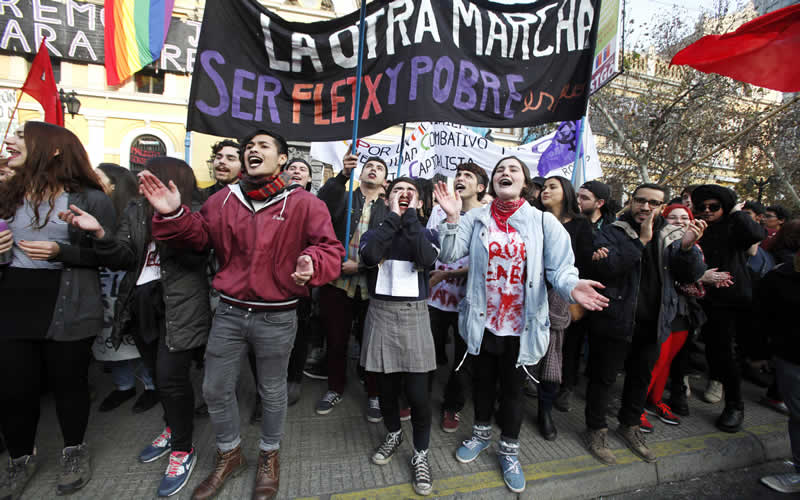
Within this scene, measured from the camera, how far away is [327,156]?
5.82 metres

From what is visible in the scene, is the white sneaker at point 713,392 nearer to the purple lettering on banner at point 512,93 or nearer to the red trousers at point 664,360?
the red trousers at point 664,360

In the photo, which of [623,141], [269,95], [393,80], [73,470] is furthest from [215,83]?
[623,141]

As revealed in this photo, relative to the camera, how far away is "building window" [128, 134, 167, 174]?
16062mm

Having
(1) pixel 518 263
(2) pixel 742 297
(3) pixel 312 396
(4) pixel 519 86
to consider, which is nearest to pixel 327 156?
(4) pixel 519 86

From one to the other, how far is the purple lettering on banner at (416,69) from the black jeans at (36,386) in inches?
110

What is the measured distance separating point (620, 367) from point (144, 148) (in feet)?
63.6

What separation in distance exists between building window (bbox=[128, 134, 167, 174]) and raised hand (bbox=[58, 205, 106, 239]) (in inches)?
668

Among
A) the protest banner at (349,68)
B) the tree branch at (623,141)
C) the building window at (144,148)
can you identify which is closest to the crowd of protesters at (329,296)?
the protest banner at (349,68)

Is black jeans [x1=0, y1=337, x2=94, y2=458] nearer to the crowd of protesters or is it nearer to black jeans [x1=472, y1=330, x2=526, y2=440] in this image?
the crowd of protesters

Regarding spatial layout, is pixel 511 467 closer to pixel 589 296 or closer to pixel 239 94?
pixel 589 296

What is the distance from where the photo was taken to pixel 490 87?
3.20 meters

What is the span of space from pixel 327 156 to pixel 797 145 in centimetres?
1450

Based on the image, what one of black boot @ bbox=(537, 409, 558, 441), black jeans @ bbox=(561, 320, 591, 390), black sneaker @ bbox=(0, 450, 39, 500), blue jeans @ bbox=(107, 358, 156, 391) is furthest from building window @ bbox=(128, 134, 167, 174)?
black boot @ bbox=(537, 409, 558, 441)

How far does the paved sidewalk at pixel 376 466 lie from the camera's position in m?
2.35
